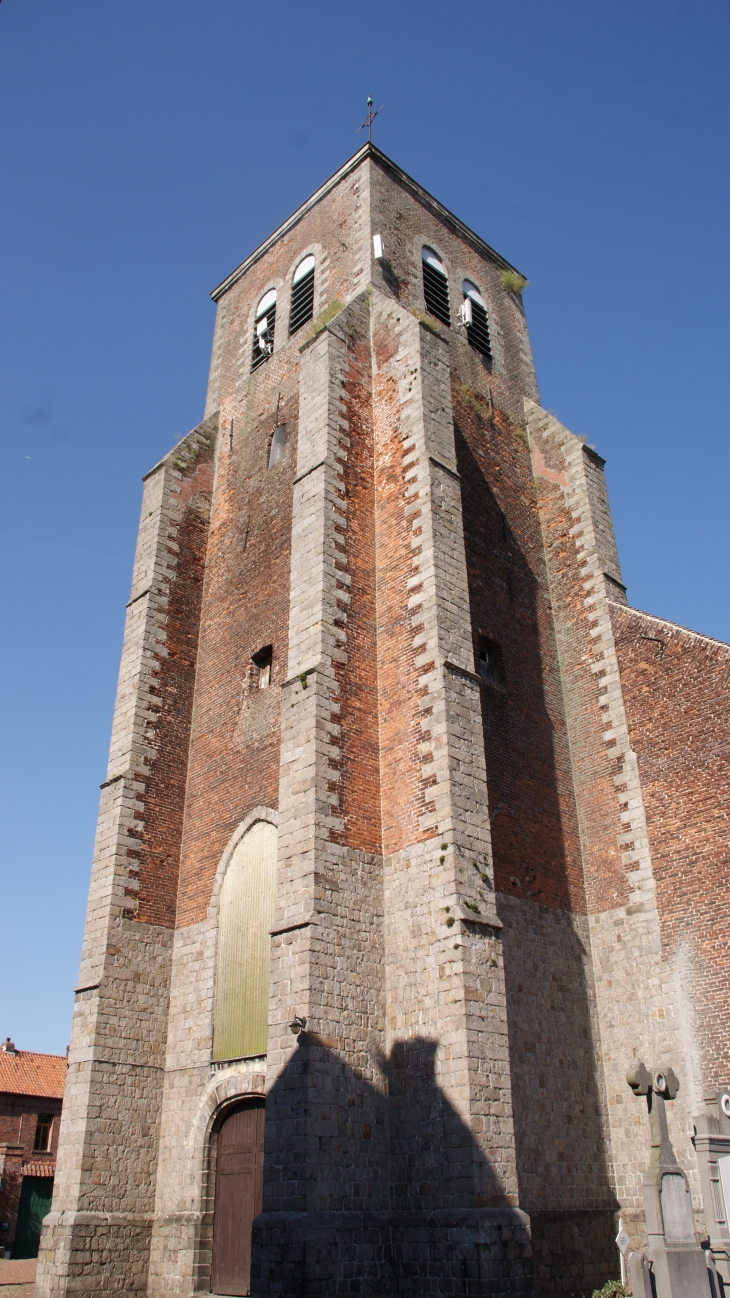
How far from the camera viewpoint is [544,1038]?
1383 cm

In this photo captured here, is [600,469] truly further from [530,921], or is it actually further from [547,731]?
[530,921]

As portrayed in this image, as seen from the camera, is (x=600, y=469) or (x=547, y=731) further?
(x=600, y=469)

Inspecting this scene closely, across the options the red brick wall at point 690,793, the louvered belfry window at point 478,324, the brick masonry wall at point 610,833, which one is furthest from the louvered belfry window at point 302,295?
the red brick wall at point 690,793

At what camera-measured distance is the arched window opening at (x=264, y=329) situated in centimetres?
2239

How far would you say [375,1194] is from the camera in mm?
11320

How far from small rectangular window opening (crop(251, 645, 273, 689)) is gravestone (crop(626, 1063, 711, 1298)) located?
27.9 ft

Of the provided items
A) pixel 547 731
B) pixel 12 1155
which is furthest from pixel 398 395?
pixel 12 1155

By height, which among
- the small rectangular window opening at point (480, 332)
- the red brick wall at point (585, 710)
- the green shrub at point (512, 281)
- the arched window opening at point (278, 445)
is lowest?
the red brick wall at point (585, 710)

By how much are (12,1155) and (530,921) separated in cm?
2448

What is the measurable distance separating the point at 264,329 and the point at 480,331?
512 cm

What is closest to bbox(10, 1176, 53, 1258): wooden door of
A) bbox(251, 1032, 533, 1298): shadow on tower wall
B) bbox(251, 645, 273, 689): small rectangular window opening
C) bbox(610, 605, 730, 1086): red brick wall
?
bbox(251, 645, 273, 689): small rectangular window opening

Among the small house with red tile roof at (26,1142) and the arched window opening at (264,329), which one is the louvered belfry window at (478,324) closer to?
the arched window opening at (264,329)

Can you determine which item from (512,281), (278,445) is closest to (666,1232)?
(278,445)

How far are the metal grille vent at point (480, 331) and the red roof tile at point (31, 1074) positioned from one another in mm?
27049
